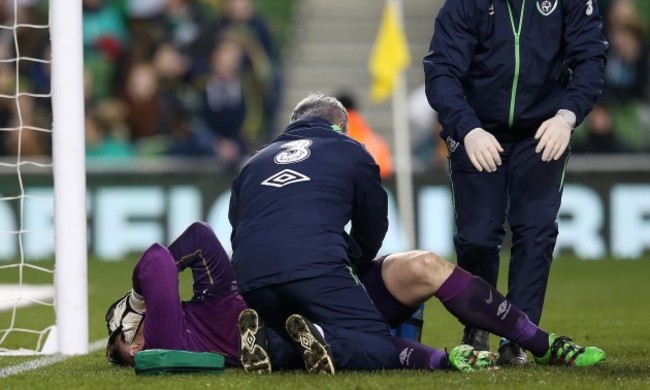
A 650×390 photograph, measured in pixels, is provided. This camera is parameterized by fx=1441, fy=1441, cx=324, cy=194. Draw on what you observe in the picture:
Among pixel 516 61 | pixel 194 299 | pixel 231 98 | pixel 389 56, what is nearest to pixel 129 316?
pixel 194 299

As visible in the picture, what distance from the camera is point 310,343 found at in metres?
5.26

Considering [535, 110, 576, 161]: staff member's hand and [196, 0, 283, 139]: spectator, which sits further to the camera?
[196, 0, 283, 139]: spectator

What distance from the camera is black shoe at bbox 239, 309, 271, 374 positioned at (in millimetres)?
5379

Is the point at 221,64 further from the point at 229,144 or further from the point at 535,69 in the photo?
the point at 535,69

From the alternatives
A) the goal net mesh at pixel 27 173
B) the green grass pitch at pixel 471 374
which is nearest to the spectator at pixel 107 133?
the goal net mesh at pixel 27 173

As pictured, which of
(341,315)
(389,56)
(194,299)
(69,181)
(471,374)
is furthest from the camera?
(389,56)

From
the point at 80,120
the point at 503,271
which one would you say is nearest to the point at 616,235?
the point at 503,271

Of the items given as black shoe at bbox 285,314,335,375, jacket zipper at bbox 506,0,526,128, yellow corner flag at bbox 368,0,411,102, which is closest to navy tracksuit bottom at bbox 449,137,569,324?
jacket zipper at bbox 506,0,526,128

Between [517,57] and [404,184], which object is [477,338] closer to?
[517,57]

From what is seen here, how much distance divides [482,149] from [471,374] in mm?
936

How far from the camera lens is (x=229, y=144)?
15805 millimetres

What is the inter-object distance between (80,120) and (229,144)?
889 centimetres

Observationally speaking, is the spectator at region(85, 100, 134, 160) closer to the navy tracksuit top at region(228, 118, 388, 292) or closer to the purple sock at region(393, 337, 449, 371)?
the navy tracksuit top at region(228, 118, 388, 292)

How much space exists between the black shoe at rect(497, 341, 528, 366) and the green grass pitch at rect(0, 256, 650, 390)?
11 centimetres
